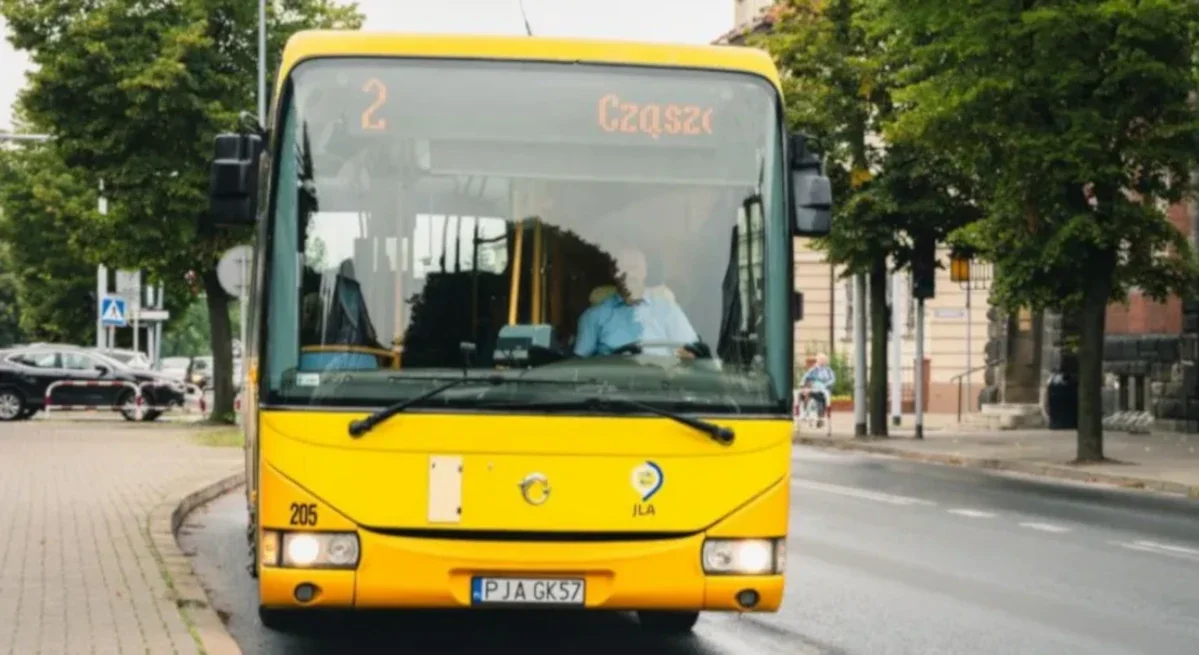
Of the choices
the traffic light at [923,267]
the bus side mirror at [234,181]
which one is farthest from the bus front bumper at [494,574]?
the traffic light at [923,267]

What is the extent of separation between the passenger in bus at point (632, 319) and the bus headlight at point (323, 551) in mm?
1231

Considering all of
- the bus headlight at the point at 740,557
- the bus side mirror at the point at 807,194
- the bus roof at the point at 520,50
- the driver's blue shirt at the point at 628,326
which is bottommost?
the bus headlight at the point at 740,557

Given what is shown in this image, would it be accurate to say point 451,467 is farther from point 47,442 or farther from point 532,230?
point 47,442

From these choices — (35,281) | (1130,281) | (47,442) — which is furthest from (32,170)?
(1130,281)

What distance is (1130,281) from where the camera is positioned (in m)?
30.0

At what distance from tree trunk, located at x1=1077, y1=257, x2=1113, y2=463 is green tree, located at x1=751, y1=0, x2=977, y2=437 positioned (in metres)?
7.17

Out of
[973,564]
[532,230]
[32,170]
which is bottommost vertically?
[973,564]

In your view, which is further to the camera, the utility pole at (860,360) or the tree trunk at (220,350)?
the tree trunk at (220,350)

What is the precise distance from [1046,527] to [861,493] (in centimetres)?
483

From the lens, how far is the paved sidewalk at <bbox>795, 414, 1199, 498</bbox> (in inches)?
1063

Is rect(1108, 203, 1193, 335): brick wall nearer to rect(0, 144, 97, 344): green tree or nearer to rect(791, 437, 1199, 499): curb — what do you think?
rect(791, 437, 1199, 499): curb

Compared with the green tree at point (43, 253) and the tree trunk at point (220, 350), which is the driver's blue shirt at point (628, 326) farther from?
the green tree at point (43, 253)

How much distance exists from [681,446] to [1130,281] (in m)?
21.6

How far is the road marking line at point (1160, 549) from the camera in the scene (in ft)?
54.4
